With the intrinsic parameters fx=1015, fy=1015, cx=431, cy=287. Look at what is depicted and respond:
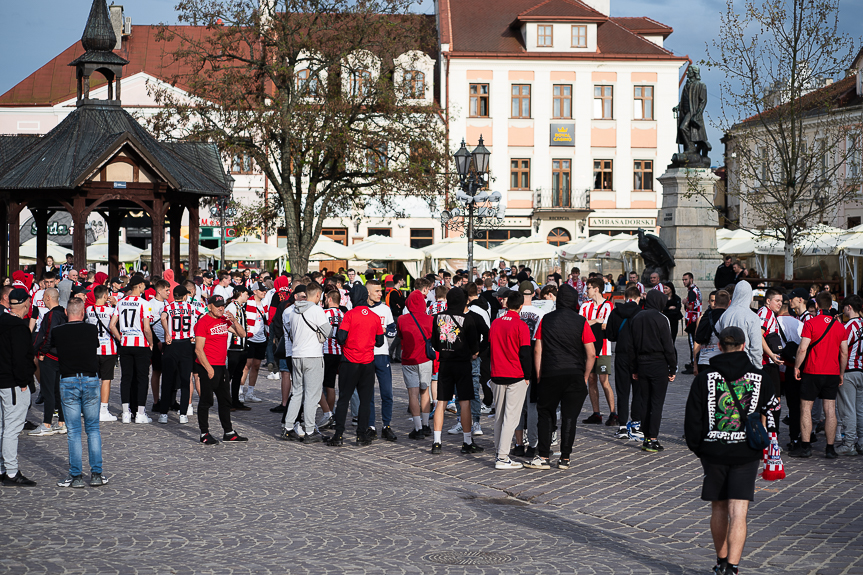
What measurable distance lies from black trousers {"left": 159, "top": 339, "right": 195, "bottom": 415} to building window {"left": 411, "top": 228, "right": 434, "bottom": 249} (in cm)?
3916

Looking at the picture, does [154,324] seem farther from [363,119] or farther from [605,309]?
[363,119]

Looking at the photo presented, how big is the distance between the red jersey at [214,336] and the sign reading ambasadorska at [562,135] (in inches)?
1648

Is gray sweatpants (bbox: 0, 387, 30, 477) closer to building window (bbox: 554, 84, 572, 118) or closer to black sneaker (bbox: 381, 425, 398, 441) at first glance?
black sneaker (bbox: 381, 425, 398, 441)

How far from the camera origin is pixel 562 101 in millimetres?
52281

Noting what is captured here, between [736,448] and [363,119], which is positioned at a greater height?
[363,119]

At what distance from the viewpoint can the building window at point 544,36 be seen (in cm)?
5212

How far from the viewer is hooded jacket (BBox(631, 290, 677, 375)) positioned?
11078mm

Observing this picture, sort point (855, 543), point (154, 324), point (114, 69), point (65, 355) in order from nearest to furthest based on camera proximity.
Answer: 1. point (855, 543)
2. point (65, 355)
3. point (154, 324)
4. point (114, 69)

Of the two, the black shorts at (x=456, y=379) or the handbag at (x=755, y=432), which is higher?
the handbag at (x=755, y=432)

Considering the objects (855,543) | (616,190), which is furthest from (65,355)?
(616,190)

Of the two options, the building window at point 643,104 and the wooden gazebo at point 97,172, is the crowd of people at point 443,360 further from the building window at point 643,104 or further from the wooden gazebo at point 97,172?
the building window at point 643,104

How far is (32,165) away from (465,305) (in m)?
15.1

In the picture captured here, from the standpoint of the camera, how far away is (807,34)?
28219mm

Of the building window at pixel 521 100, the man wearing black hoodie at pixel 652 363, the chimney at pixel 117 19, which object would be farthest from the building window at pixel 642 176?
the man wearing black hoodie at pixel 652 363
